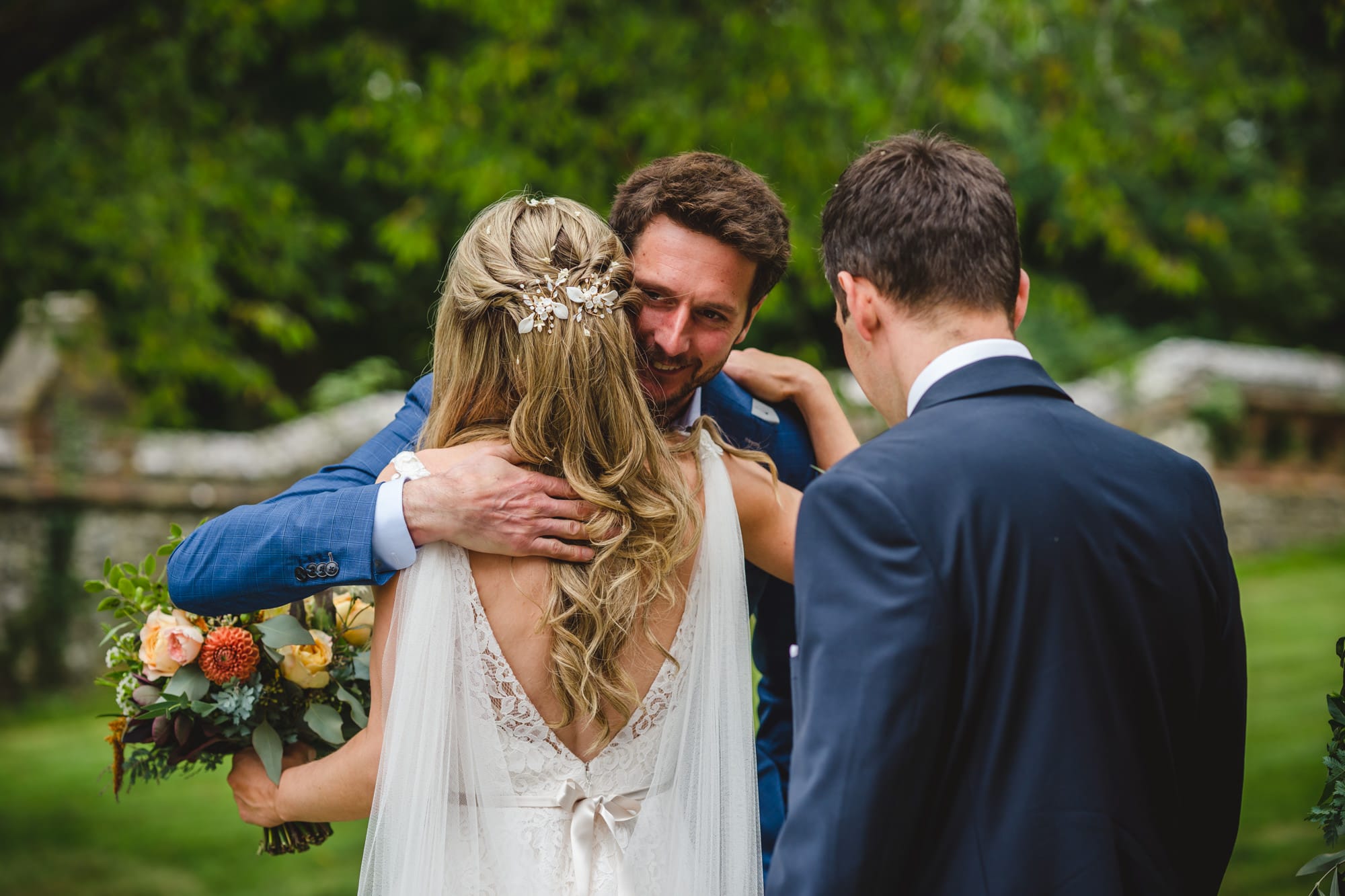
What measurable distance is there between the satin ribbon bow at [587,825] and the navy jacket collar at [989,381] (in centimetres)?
98

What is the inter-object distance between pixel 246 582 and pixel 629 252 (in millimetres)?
1081

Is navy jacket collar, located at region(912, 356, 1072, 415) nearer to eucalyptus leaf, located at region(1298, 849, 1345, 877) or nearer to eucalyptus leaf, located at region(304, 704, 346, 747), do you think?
eucalyptus leaf, located at region(1298, 849, 1345, 877)

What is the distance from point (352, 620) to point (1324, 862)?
1913 mm

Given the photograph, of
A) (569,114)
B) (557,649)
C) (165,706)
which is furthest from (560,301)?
(569,114)

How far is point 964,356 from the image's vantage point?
170cm

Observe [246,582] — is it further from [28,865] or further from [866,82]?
[866,82]

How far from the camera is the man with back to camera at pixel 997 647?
1.50 meters

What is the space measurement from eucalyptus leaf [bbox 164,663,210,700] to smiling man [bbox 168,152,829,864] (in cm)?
21

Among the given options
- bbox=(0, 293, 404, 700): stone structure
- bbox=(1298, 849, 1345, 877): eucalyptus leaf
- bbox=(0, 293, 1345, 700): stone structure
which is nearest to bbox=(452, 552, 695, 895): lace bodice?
bbox=(1298, 849, 1345, 877): eucalyptus leaf

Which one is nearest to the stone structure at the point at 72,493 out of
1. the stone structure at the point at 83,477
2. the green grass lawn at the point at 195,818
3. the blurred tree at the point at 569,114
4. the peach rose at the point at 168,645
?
the stone structure at the point at 83,477

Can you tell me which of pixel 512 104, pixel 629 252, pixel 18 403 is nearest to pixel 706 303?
pixel 629 252

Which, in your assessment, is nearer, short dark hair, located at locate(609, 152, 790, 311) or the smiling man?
the smiling man

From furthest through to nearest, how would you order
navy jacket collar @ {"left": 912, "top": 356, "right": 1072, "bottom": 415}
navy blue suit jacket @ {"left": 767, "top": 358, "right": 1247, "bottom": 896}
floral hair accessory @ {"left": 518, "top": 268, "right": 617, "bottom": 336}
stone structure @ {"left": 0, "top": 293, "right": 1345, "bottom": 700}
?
stone structure @ {"left": 0, "top": 293, "right": 1345, "bottom": 700} < floral hair accessory @ {"left": 518, "top": 268, "right": 617, "bottom": 336} < navy jacket collar @ {"left": 912, "top": 356, "right": 1072, "bottom": 415} < navy blue suit jacket @ {"left": 767, "top": 358, "right": 1247, "bottom": 896}

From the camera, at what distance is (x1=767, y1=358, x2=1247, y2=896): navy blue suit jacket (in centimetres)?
150
